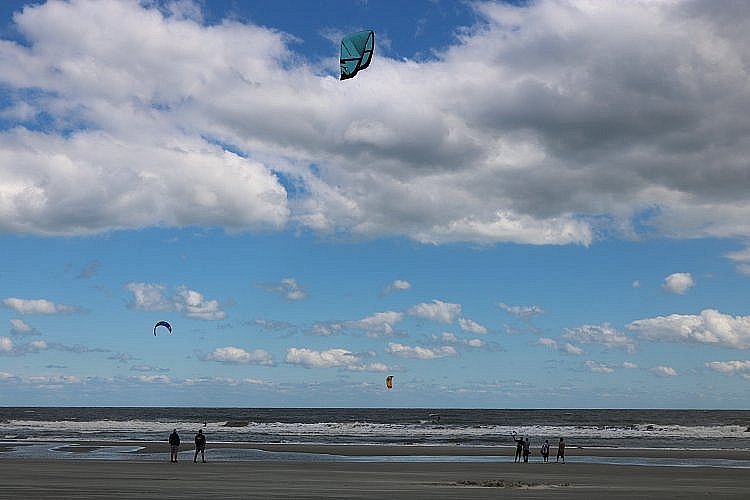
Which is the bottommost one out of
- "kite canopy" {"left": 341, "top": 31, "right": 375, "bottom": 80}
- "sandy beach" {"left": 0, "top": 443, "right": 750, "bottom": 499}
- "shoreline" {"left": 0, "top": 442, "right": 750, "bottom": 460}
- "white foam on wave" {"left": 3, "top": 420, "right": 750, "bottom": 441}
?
"white foam on wave" {"left": 3, "top": 420, "right": 750, "bottom": 441}

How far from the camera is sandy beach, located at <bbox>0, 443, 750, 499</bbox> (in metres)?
21.8

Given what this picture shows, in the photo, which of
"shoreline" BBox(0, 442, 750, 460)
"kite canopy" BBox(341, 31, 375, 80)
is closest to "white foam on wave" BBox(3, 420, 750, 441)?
"shoreline" BBox(0, 442, 750, 460)

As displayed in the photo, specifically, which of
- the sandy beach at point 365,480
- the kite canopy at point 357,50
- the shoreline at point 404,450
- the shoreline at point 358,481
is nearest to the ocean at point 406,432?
the shoreline at point 404,450

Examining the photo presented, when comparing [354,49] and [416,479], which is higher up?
[354,49]

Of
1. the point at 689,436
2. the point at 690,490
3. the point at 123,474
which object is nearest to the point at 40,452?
the point at 123,474

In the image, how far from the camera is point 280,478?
88.3 ft

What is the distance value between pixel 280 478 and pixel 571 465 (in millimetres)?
16464

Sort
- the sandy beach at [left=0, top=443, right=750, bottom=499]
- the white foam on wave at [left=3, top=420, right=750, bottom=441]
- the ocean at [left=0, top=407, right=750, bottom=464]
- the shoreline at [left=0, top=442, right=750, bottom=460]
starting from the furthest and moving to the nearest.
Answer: the white foam on wave at [left=3, top=420, right=750, bottom=441] → the ocean at [left=0, top=407, right=750, bottom=464] → the shoreline at [left=0, top=442, right=750, bottom=460] → the sandy beach at [left=0, top=443, right=750, bottom=499]

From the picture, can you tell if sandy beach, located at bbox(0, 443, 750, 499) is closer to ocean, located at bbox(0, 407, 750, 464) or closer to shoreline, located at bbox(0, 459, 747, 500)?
shoreline, located at bbox(0, 459, 747, 500)

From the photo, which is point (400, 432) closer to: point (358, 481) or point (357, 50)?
point (358, 481)

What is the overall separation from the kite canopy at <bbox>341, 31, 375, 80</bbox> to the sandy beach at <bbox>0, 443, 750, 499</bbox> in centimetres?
1263

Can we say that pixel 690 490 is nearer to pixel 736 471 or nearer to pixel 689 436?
pixel 736 471

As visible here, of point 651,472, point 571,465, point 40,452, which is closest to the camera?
point 651,472

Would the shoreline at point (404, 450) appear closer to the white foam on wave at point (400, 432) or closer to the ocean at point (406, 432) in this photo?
the ocean at point (406, 432)
